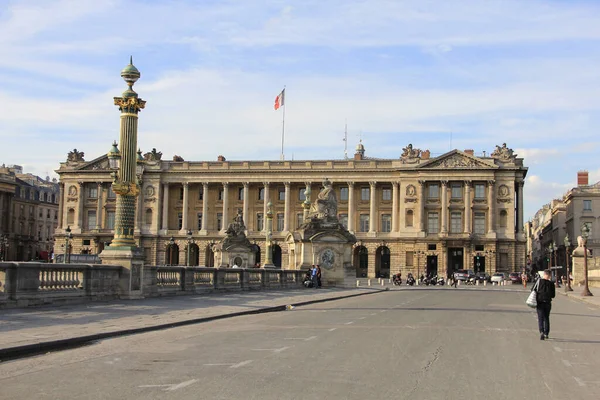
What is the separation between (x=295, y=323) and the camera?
23.0 meters

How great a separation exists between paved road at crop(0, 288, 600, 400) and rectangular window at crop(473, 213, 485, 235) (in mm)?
98775

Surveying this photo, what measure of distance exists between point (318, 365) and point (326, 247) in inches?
1709

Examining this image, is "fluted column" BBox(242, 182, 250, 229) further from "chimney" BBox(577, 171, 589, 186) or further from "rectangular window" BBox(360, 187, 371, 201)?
"chimney" BBox(577, 171, 589, 186)

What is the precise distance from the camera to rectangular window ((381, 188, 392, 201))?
4966 inches

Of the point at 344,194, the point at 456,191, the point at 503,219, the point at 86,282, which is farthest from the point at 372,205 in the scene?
the point at 86,282

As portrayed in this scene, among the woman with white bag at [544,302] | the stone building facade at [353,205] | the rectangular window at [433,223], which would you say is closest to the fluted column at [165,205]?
the stone building facade at [353,205]

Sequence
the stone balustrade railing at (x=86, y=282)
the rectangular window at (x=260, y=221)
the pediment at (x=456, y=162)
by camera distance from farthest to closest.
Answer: the rectangular window at (x=260, y=221)
the pediment at (x=456, y=162)
the stone balustrade railing at (x=86, y=282)

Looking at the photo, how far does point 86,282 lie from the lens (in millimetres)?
27156

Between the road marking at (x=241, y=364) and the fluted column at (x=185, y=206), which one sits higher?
→ the fluted column at (x=185, y=206)

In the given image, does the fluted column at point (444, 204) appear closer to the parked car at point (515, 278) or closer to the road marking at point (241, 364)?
the parked car at point (515, 278)

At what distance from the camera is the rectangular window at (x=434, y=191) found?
121500mm

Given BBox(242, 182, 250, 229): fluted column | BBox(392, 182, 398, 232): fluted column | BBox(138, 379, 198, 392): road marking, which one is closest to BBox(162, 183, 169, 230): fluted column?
BBox(242, 182, 250, 229): fluted column

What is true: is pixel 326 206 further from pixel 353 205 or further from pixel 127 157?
pixel 353 205

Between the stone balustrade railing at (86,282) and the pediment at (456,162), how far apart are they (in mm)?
81546
